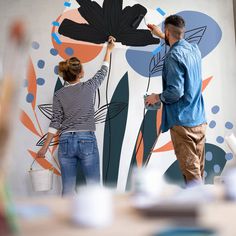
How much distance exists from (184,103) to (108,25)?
135 cm

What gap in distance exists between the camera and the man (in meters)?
2.20

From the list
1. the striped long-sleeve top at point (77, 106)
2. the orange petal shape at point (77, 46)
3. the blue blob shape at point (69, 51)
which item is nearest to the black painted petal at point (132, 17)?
the orange petal shape at point (77, 46)

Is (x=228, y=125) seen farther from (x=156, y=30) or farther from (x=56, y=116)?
(x=56, y=116)

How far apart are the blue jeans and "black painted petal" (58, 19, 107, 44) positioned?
97 centimetres

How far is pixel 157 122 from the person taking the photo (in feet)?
10.9

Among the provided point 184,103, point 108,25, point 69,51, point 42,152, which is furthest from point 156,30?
point 42,152

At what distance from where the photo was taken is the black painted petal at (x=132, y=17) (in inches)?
132

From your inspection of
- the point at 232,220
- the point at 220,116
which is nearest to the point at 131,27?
the point at 220,116

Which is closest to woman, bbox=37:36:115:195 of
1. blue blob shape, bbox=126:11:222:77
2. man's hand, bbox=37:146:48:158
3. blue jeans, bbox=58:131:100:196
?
blue jeans, bbox=58:131:100:196

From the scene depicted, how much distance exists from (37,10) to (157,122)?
142cm

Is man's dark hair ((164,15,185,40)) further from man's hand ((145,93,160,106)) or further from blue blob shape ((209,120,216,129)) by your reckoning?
blue blob shape ((209,120,216,129))

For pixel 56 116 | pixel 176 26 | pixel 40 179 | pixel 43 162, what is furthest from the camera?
pixel 43 162

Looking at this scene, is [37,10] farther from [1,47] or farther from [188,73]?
[188,73]

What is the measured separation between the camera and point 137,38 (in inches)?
132
